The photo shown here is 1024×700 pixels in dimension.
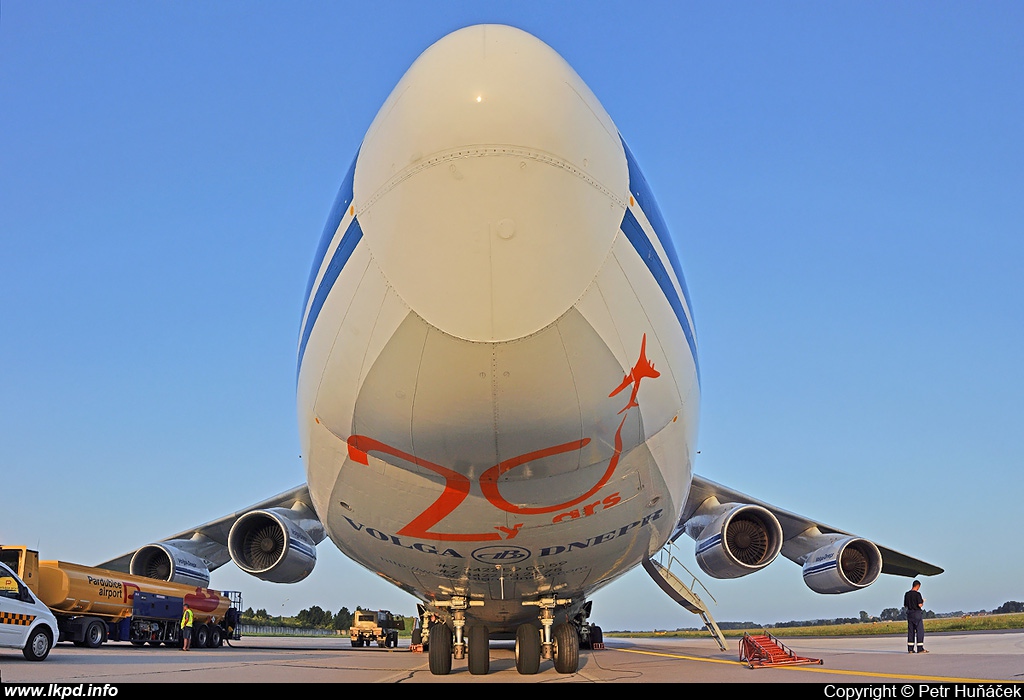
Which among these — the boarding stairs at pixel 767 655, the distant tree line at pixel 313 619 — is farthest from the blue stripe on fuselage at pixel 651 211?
the distant tree line at pixel 313 619

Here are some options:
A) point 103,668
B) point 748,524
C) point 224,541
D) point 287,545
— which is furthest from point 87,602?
point 748,524

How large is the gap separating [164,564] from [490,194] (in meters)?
12.8

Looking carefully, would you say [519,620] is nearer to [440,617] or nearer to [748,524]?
[440,617]

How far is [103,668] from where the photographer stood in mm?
10461

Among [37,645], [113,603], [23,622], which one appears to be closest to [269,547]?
[23,622]

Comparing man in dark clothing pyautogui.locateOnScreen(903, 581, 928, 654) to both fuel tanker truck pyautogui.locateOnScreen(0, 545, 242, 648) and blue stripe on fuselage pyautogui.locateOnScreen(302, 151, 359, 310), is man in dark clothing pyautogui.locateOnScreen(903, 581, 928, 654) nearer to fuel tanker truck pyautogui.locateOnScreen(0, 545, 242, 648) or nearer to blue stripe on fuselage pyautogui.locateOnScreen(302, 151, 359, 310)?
blue stripe on fuselage pyautogui.locateOnScreen(302, 151, 359, 310)

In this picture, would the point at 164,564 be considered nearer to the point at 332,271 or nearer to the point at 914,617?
the point at 332,271

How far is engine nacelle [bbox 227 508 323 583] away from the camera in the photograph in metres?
10.8

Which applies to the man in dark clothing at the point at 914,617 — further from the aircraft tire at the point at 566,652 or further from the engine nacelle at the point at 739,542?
the aircraft tire at the point at 566,652

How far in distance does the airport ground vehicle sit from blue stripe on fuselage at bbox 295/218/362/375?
23.4m

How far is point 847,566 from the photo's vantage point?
12656mm

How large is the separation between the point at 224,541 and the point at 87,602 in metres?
4.23

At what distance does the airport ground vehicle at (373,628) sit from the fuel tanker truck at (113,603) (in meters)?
6.41

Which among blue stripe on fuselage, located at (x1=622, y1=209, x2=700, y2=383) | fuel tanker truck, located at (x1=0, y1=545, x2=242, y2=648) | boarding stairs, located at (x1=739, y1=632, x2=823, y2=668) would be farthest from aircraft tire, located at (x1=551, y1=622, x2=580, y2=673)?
fuel tanker truck, located at (x1=0, y1=545, x2=242, y2=648)
